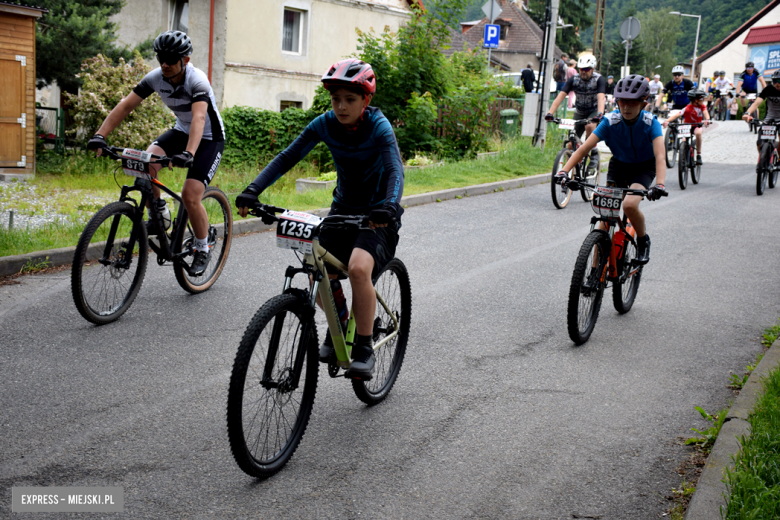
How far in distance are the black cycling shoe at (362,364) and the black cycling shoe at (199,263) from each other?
2920mm

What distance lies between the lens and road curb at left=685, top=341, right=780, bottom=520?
341 centimetres

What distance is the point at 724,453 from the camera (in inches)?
154

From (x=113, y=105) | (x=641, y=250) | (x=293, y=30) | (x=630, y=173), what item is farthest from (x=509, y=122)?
(x=641, y=250)

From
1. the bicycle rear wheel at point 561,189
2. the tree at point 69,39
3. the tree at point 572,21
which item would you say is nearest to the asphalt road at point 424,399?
the bicycle rear wheel at point 561,189

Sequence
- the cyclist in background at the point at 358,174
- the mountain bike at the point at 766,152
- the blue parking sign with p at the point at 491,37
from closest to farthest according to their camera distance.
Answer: the cyclist in background at the point at 358,174 → the mountain bike at the point at 766,152 → the blue parking sign with p at the point at 491,37

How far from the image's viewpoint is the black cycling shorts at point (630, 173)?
22.1 feet

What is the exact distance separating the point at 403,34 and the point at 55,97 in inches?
497

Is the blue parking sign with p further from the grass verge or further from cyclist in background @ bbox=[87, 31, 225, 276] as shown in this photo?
cyclist in background @ bbox=[87, 31, 225, 276]

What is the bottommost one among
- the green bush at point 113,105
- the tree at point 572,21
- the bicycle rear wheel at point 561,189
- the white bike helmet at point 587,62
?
the bicycle rear wheel at point 561,189

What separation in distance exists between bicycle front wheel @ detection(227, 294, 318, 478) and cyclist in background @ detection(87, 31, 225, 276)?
2.48 m

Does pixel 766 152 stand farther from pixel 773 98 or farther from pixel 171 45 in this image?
pixel 171 45

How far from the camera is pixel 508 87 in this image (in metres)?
25.9

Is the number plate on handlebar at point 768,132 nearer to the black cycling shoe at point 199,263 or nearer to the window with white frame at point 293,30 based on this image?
the black cycling shoe at point 199,263

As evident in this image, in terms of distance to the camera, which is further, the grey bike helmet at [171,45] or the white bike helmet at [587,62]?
the white bike helmet at [587,62]
